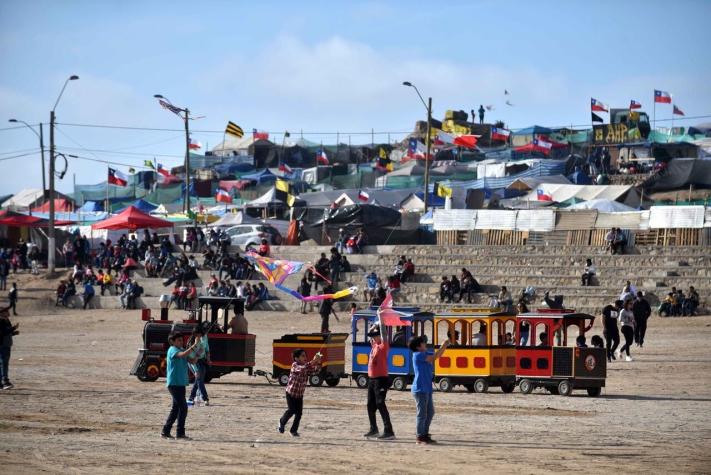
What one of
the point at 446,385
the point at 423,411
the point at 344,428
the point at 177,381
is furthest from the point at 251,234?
the point at 423,411

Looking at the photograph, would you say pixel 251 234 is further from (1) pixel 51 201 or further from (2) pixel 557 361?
(2) pixel 557 361

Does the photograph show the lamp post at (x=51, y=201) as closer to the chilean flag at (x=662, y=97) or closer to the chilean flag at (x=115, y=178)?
the chilean flag at (x=115, y=178)

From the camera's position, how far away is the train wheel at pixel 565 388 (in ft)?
72.7

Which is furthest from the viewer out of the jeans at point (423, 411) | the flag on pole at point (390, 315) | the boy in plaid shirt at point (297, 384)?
the flag on pole at point (390, 315)

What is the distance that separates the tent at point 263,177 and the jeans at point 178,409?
62.6 metres

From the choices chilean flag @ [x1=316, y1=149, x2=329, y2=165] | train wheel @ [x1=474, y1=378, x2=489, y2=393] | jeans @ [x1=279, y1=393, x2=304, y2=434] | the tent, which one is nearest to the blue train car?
train wheel @ [x1=474, y1=378, x2=489, y2=393]

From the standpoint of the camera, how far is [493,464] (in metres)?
13.7

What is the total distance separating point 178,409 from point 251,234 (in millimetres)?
36354

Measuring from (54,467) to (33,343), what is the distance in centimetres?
2263

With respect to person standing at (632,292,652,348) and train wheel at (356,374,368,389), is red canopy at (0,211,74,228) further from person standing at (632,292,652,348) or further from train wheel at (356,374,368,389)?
train wheel at (356,374,368,389)

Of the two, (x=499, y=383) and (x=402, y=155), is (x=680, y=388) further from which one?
(x=402, y=155)

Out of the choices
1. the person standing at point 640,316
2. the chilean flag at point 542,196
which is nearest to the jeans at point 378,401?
the person standing at point 640,316

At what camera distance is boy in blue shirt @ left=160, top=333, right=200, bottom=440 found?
15.2 metres

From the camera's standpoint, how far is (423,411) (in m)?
15.1
